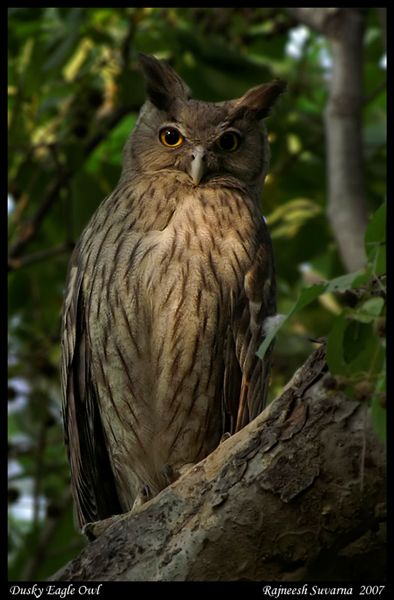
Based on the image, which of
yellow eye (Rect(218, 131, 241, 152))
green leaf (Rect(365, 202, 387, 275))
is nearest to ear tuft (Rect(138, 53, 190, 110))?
yellow eye (Rect(218, 131, 241, 152))

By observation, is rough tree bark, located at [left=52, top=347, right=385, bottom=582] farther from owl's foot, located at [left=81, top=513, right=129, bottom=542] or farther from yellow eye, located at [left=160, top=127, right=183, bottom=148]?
yellow eye, located at [left=160, top=127, right=183, bottom=148]

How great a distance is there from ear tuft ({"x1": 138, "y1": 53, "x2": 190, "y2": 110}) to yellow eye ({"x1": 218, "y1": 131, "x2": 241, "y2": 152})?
252mm

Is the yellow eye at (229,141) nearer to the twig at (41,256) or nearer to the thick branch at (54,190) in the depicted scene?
the thick branch at (54,190)

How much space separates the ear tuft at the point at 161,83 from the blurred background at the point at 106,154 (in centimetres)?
52

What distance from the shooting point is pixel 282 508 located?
2.20m

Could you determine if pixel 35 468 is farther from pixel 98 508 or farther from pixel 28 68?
pixel 28 68

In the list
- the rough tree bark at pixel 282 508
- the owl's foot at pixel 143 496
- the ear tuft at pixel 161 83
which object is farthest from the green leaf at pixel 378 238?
the ear tuft at pixel 161 83

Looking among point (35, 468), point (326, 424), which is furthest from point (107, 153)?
point (326, 424)

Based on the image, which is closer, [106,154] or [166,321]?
[166,321]

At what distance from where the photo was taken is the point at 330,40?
14.7 feet

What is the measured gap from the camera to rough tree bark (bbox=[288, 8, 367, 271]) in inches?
153

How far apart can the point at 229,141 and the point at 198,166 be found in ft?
0.97

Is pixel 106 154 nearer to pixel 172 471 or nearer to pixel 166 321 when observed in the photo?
pixel 166 321

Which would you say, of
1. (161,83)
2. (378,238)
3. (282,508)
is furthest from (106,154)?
(378,238)
